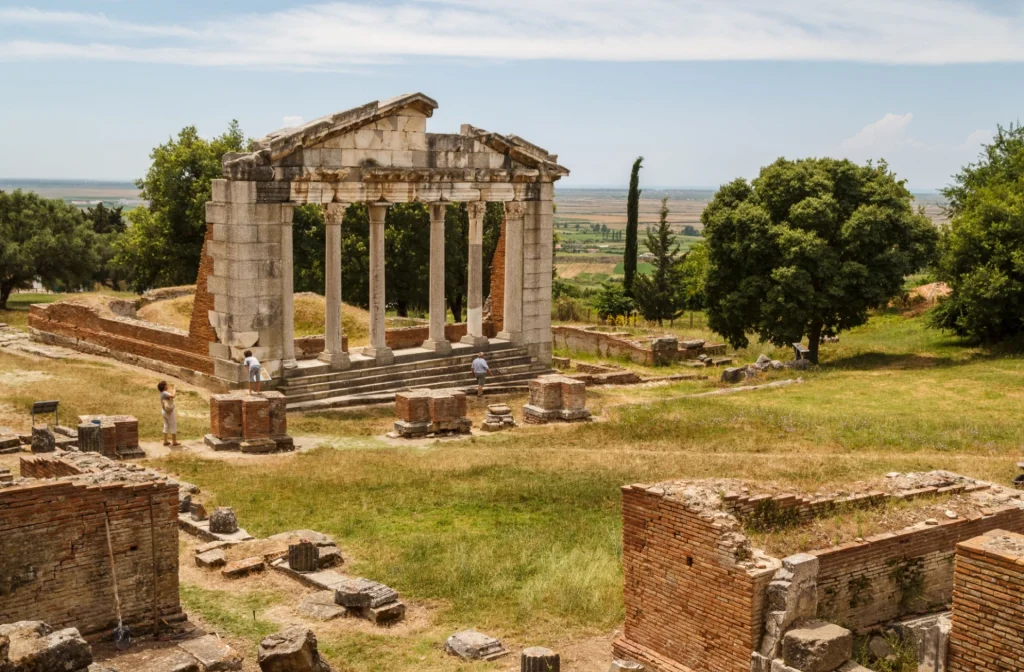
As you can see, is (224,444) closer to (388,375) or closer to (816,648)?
(388,375)

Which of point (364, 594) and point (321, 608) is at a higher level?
point (364, 594)

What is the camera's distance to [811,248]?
37.7 metres

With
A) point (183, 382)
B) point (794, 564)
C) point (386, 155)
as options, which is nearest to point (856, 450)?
point (794, 564)

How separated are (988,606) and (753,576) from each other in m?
2.41

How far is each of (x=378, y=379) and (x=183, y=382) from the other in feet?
17.8

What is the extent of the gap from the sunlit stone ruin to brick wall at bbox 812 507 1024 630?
63.5 feet

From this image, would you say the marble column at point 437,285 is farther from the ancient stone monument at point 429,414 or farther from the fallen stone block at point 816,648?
the fallen stone block at point 816,648

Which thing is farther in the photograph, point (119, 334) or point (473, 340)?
point (119, 334)

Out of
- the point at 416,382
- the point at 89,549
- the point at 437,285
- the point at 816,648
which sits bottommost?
the point at 416,382

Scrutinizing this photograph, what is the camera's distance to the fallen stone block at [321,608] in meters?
15.4

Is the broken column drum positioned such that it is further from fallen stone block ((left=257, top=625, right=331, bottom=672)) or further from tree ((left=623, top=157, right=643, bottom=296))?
tree ((left=623, top=157, right=643, bottom=296))

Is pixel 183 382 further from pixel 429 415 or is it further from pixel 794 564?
pixel 794 564

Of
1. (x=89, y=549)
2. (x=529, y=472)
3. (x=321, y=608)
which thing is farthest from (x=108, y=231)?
(x=89, y=549)

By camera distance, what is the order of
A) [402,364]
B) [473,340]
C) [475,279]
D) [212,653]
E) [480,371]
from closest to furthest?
[212,653], [480,371], [402,364], [475,279], [473,340]
